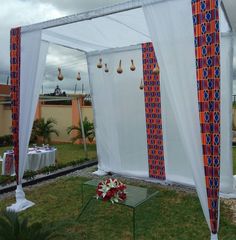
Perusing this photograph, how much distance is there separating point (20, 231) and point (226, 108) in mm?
3648

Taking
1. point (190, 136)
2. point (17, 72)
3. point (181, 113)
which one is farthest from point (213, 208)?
point (17, 72)

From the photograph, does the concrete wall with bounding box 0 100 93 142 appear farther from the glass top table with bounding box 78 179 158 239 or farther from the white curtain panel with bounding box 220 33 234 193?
the glass top table with bounding box 78 179 158 239

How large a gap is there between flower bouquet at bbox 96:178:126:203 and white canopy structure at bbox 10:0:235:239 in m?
1.15

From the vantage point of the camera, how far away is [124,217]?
4.21 meters

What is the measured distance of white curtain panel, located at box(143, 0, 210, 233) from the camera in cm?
282

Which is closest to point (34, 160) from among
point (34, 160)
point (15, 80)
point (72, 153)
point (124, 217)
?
point (34, 160)

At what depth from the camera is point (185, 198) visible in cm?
493

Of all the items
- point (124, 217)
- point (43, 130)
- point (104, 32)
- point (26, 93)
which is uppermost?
point (104, 32)

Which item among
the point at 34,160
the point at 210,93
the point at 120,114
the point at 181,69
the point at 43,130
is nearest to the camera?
the point at 210,93

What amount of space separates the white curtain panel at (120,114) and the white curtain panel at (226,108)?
5.66 ft

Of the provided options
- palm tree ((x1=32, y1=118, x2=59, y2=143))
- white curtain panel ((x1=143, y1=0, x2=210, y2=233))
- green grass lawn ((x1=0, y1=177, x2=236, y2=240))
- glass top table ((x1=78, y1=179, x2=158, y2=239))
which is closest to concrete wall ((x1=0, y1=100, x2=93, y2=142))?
palm tree ((x1=32, y1=118, x2=59, y2=143))

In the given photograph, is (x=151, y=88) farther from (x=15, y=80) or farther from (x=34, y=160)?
(x=34, y=160)

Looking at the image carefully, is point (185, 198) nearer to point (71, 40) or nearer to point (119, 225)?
point (119, 225)

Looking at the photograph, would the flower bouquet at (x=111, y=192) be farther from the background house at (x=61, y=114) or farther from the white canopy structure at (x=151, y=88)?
the background house at (x=61, y=114)
